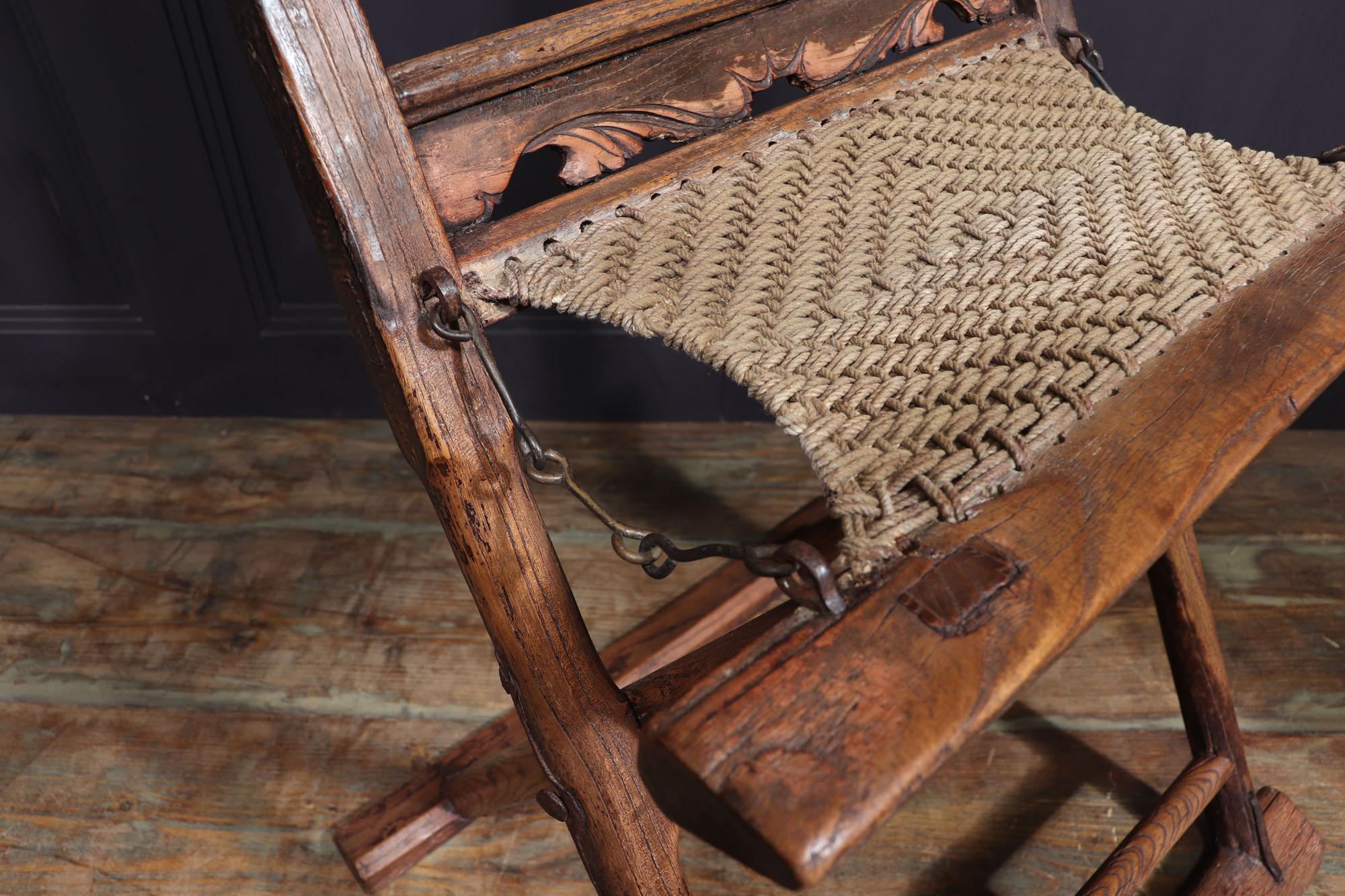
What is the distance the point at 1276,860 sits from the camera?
970 mm

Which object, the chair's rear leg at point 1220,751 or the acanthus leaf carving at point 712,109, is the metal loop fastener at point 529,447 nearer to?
the acanthus leaf carving at point 712,109

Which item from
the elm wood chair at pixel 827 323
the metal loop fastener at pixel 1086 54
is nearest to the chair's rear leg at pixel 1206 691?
the elm wood chair at pixel 827 323

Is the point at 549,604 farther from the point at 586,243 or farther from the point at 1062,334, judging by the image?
the point at 1062,334

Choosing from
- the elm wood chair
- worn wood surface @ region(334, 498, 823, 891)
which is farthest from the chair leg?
worn wood surface @ region(334, 498, 823, 891)

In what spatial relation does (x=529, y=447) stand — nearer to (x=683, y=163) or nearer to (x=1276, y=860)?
(x=683, y=163)

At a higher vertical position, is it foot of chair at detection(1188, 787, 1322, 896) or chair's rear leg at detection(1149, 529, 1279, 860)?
chair's rear leg at detection(1149, 529, 1279, 860)

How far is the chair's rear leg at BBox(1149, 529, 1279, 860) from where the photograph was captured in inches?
37.6

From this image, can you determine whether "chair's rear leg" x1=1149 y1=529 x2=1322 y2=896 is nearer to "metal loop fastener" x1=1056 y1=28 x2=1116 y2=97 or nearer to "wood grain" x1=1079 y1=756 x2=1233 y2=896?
"wood grain" x1=1079 y1=756 x2=1233 y2=896

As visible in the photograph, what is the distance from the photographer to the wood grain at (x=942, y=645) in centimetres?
36

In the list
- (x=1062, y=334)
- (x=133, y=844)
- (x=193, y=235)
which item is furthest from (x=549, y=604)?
(x=193, y=235)

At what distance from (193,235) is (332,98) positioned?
1.19m

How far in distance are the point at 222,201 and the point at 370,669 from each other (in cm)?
76

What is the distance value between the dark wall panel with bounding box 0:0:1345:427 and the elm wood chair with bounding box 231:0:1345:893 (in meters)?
0.73

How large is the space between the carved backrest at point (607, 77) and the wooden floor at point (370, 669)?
73 cm
